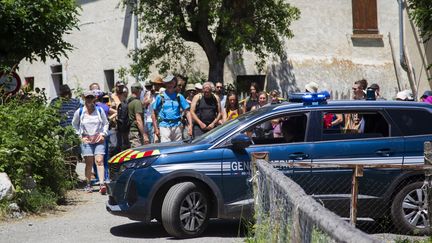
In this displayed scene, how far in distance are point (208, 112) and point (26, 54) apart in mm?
4193

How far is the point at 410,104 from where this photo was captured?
8727mm

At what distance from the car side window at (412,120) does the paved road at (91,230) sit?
2.31 m

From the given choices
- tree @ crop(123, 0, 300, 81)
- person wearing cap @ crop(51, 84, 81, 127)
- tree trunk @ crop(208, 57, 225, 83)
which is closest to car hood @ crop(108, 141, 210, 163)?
person wearing cap @ crop(51, 84, 81, 127)

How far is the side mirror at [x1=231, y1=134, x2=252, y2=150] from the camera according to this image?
8.05m

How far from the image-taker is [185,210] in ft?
26.3

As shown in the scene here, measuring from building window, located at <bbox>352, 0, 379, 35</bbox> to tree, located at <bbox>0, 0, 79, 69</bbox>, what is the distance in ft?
41.0

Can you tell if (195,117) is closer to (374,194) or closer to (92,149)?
(92,149)

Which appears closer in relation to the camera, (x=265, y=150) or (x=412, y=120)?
(x=265, y=150)

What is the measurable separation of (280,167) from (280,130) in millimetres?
996

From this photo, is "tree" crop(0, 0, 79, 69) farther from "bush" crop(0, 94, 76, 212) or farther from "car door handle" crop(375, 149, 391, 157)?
"car door handle" crop(375, 149, 391, 157)

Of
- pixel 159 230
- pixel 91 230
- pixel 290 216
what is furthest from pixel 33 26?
pixel 290 216

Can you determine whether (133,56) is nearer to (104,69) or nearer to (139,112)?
(104,69)

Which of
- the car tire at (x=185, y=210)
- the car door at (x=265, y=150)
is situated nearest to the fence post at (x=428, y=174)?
the car door at (x=265, y=150)

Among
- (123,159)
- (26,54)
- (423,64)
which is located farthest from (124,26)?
(123,159)
